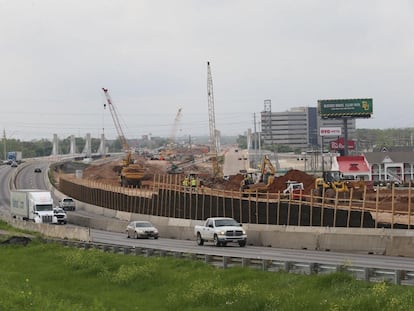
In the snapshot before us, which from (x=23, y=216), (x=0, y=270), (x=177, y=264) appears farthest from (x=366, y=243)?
(x=23, y=216)

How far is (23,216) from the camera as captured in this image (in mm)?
87812

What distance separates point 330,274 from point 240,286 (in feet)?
9.86

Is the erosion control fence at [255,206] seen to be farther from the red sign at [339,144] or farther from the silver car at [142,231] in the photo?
the red sign at [339,144]

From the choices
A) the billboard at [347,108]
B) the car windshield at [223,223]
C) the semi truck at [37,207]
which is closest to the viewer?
the car windshield at [223,223]

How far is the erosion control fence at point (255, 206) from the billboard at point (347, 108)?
1542 inches

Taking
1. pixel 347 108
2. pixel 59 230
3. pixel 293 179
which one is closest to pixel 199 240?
pixel 59 230

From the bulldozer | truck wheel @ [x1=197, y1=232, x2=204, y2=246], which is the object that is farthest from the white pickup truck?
the bulldozer

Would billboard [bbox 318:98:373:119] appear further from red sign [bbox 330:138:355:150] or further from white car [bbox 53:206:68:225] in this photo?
white car [bbox 53:206:68:225]

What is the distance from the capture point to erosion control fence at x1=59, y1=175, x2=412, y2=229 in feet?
153

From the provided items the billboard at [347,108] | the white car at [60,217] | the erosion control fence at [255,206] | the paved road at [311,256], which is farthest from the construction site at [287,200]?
the billboard at [347,108]

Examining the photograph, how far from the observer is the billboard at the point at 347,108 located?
140 m

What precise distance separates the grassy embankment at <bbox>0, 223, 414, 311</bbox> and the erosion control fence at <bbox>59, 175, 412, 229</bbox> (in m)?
13.8

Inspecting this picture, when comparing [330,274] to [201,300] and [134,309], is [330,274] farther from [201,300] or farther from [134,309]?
[134,309]

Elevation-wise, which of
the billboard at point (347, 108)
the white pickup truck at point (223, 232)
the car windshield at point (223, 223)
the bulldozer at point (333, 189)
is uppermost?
the billboard at point (347, 108)
